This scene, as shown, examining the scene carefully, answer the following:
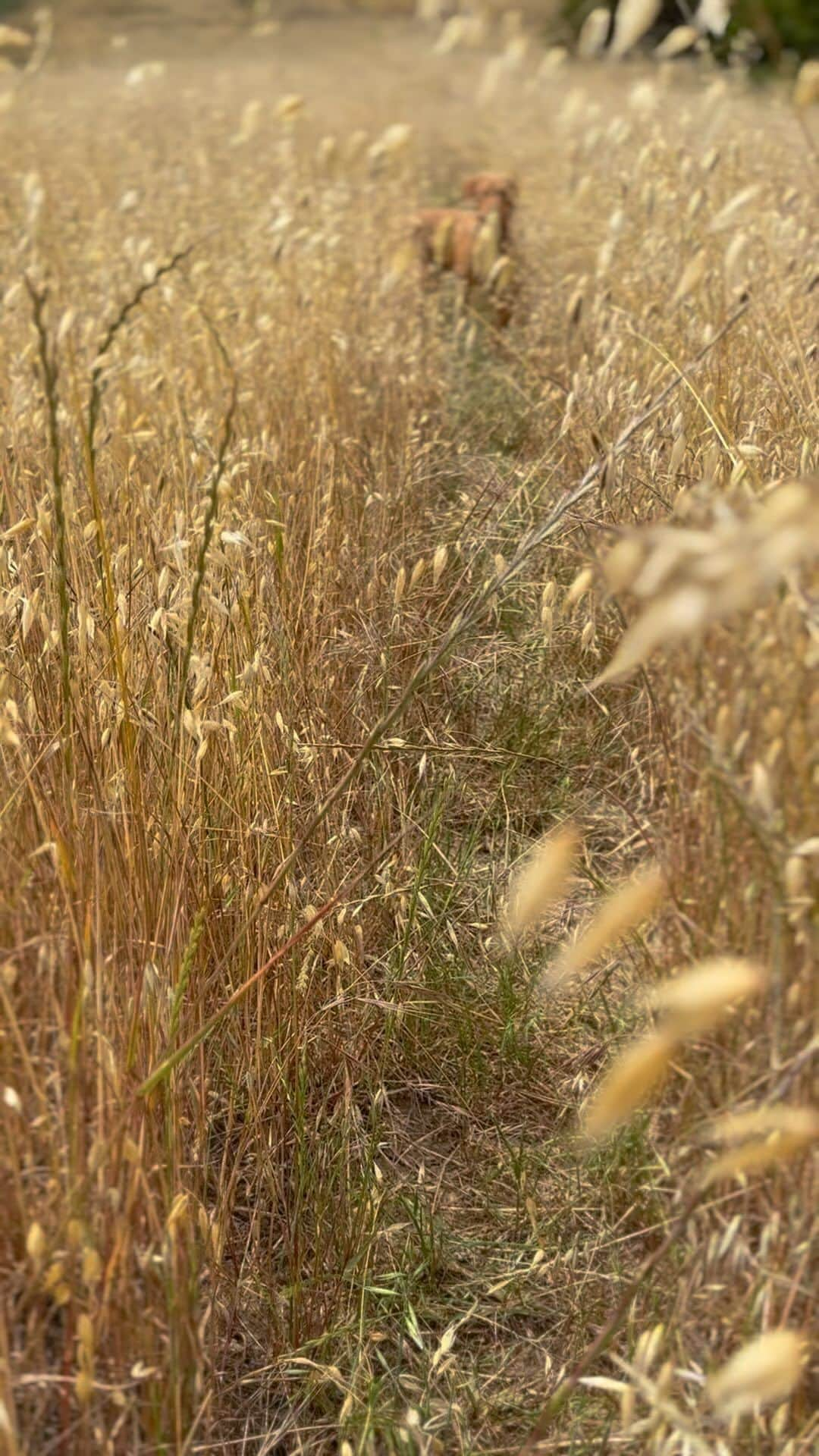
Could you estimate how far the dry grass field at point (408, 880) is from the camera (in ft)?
3.18

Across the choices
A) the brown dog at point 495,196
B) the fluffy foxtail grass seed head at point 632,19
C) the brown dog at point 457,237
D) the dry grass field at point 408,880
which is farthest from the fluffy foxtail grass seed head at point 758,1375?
the brown dog at point 495,196

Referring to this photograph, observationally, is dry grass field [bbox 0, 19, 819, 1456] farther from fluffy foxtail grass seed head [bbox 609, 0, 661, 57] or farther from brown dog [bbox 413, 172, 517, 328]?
brown dog [bbox 413, 172, 517, 328]

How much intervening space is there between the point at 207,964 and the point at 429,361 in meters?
2.18

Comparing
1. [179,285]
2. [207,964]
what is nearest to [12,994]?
[207,964]

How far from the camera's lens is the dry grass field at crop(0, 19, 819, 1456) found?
3.18ft

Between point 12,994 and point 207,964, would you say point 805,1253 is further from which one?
point 207,964

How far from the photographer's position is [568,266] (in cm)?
415

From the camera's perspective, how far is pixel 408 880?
74.4 inches

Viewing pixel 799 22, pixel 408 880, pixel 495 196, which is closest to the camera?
pixel 408 880

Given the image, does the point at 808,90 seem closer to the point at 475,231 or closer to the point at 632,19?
the point at 632,19

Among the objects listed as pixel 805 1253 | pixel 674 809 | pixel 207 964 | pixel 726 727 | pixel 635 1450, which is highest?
pixel 726 727

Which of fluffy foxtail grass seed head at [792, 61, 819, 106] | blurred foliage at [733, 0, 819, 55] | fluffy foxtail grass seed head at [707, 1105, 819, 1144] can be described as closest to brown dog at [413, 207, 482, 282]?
fluffy foxtail grass seed head at [792, 61, 819, 106]

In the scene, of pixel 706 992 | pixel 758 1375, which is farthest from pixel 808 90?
pixel 758 1375

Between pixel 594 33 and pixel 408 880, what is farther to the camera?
pixel 408 880
